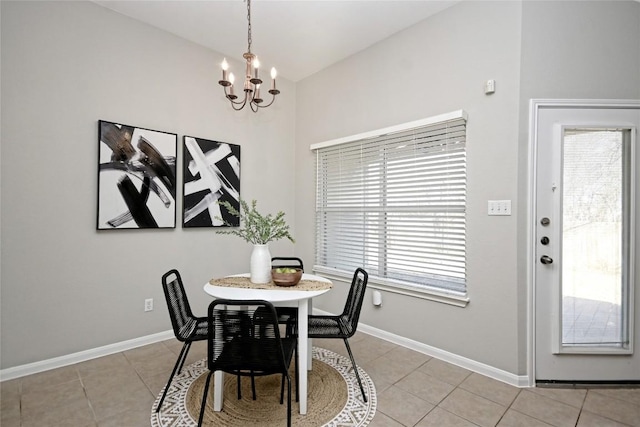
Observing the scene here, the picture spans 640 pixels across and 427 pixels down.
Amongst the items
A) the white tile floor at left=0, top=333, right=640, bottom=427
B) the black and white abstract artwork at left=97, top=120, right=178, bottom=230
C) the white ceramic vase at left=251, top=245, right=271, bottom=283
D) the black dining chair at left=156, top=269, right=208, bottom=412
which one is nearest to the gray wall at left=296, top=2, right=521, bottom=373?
the white tile floor at left=0, top=333, right=640, bottom=427

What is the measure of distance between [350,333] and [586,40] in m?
2.62

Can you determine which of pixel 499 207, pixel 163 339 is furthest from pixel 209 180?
pixel 499 207

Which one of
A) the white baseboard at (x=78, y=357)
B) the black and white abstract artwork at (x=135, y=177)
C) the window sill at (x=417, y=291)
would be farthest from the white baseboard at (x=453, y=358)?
the black and white abstract artwork at (x=135, y=177)

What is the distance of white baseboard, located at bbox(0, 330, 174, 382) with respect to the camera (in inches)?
91.7

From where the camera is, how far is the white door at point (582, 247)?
7.43ft

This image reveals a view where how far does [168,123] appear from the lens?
3.09m

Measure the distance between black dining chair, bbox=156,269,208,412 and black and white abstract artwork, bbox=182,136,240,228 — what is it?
1.17 meters

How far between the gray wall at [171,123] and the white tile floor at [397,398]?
0.84 ft

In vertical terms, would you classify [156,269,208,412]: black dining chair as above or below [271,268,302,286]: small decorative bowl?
below

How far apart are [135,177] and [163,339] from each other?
1.55 metres

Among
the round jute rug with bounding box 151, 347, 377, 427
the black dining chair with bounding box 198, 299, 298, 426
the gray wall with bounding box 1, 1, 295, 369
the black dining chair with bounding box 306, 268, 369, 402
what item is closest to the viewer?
the black dining chair with bounding box 198, 299, 298, 426

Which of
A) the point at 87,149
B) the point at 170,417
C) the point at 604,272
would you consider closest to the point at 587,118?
the point at 604,272

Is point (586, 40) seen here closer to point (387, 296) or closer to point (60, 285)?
point (387, 296)

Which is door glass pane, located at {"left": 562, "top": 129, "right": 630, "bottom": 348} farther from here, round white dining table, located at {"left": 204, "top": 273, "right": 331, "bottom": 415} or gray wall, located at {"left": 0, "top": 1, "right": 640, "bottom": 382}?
round white dining table, located at {"left": 204, "top": 273, "right": 331, "bottom": 415}
